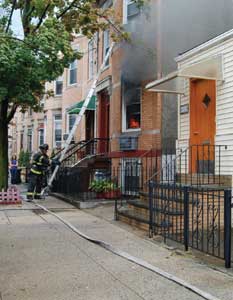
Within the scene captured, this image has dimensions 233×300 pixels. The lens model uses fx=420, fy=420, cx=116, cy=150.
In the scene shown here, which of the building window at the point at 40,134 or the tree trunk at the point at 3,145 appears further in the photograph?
the building window at the point at 40,134

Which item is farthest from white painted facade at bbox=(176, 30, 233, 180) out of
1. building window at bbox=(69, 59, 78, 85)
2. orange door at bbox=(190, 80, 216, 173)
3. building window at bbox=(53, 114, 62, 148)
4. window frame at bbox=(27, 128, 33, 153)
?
window frame at bbox=(27, 128, 33, 153)

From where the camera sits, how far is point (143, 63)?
13188mm

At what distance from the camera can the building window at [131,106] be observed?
13.9 metres

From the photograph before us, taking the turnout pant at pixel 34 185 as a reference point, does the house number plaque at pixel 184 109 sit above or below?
above

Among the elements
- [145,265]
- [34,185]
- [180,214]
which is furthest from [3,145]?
[145,265]

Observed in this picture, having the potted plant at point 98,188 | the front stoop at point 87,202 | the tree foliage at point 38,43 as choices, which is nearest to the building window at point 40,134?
the tree foliage at point 38,43

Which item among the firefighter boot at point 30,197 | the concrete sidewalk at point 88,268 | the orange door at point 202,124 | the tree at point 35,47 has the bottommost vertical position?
the concrete sidewalk at point 88,268

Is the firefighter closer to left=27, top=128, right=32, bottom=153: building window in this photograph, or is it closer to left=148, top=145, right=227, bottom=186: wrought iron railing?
left=148, top=145, right=227, bottom=186: wrought iron railing

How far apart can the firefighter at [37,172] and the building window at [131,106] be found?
290cm

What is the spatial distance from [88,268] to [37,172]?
8298 mm

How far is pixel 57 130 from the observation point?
25609mm

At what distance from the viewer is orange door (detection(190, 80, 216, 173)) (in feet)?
31.7

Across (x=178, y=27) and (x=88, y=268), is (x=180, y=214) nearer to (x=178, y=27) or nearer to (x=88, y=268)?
(x=88, y=268)

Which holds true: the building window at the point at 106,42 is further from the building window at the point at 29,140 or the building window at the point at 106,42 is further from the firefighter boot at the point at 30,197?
the building window at the point at 29,140
